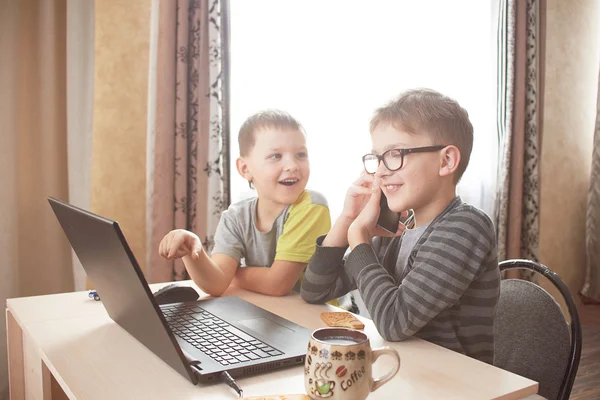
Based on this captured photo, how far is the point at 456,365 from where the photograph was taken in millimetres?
974

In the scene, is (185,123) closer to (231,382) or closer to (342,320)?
(342,320)

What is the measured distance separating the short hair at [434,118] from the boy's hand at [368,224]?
145 mm

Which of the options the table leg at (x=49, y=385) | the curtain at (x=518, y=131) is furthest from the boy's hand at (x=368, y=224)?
the curtain at (x=518, y=131)

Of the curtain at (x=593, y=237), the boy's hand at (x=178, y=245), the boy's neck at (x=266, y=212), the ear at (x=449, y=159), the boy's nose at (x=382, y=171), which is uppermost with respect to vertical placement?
the ear at (x=449, y=159)

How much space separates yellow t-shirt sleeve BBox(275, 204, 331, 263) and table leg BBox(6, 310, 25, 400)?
0.61 meters

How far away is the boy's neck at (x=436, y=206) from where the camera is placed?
1.16m

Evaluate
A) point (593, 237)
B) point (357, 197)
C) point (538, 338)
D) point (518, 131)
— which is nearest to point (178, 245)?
point (357, 197)

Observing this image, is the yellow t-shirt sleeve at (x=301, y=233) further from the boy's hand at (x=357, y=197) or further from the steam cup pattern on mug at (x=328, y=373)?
the steam cup pattern on mug at (x=328, y=373)

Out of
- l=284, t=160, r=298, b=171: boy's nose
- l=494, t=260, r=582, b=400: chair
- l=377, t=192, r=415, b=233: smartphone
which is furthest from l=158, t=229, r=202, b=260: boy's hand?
l=494, t=260, r=582, b=400: chair

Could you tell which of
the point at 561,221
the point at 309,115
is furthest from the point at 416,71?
the point at 561,221

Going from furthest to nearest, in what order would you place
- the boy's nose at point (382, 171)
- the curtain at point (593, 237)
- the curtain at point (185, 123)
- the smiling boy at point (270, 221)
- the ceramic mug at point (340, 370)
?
the curtain at point (593, 237) → the curtain at point (185, 123) → the smiling boy at point (270, 221) → the boy's nose at point (382, 171) → the ceramic mug at point (340, 370)

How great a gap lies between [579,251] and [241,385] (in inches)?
148

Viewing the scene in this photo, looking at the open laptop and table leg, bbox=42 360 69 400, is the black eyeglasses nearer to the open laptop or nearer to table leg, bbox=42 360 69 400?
the open laptop

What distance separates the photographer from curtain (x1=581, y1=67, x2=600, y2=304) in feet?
12.9
